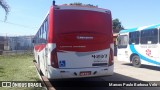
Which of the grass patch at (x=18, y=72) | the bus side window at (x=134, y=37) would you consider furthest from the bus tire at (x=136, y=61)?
the grass patch at (x=18, y=72)

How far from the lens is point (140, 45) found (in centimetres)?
1967

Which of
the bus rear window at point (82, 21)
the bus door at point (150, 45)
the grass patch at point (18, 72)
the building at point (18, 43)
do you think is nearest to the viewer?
the bus rear window at point (82, 21)

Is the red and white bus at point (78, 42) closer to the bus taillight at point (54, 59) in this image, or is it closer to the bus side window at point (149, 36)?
the bus taillight at point (54, 59)

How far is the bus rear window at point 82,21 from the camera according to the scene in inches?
414

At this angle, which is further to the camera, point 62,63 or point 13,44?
point 13,44

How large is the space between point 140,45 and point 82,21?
383 inches

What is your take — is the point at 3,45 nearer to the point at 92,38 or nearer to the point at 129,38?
the point at 129,38

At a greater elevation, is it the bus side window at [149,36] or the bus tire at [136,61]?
the bus side window at [149,36]

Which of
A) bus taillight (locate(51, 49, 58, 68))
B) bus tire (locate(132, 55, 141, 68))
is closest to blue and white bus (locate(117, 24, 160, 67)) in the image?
bus tire (locate(132, 55, 141, 68))

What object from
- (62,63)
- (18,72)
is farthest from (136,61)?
(62,63)

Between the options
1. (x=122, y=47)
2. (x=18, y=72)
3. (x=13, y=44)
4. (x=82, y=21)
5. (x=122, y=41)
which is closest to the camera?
(x=82, y=21)

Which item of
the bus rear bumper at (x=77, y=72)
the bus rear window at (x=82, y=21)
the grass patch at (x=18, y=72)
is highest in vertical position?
the bus rear window at (x=82, y=21)

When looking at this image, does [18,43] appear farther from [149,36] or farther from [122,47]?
[149,36]

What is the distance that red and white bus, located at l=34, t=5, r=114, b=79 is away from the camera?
34.0ft
